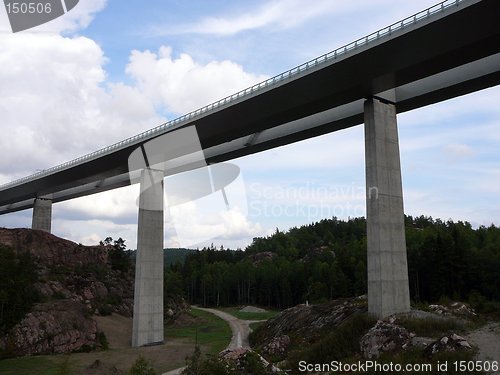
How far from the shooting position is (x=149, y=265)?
1635 inches

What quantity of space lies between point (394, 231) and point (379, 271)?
2733 millimetres

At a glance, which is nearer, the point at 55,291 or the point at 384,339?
the point at 384,339

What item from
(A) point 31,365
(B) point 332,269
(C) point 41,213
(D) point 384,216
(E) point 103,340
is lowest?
(E) point 103,340

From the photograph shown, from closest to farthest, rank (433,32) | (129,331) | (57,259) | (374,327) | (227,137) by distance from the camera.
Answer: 1. (433,32)
2. (374,327)
3. (227,137)
4. (129,331)
5. (57,259)

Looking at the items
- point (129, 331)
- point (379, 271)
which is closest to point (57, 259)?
point (129, 331)

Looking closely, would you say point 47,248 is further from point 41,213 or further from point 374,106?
point 374,106

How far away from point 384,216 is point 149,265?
23457mm

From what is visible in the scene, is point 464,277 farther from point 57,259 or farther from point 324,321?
point 57,259

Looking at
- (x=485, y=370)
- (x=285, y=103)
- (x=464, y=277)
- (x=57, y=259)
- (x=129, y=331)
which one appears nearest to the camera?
(x=485, y=370)

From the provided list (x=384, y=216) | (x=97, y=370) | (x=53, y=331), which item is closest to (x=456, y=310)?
(x=384, y=216)

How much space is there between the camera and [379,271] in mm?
25797

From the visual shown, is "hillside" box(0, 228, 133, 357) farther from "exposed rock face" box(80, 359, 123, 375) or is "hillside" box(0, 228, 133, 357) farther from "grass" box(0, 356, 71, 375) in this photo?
"exposed rock face" box(80, 359, 123, 375)

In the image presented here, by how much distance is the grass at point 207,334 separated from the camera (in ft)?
123

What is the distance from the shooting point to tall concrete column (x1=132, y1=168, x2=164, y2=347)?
4072 centimetres
